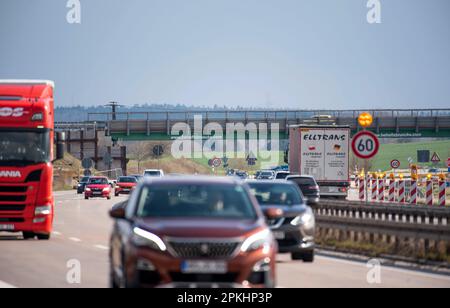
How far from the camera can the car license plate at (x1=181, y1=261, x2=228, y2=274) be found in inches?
495

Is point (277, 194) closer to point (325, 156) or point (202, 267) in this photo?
point (202, 267)

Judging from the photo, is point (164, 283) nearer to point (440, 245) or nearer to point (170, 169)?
point (440, 245)

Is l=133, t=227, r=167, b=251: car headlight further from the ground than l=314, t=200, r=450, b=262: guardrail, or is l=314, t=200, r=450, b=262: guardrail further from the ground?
l=133, t=227, r=167, b=251: car headlight

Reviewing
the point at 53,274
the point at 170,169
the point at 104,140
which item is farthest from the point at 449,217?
the point at 170,169

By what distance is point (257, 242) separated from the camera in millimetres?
12953

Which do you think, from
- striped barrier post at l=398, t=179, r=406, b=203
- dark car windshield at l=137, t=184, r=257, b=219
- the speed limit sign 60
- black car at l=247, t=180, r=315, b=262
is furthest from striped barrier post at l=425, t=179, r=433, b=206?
dark car windshield at l=137, t=184, r=257, b=219

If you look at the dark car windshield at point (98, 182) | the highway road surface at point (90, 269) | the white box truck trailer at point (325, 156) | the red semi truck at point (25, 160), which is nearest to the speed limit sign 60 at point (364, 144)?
the highway road surface at point (90, 269)

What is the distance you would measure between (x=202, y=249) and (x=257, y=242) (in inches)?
→ 27.2

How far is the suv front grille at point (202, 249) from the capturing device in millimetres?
12609

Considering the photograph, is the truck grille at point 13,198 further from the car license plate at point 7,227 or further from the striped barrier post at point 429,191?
the striped barrier post at point 429,191

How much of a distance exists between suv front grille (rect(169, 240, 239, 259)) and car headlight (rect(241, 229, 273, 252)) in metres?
0.19

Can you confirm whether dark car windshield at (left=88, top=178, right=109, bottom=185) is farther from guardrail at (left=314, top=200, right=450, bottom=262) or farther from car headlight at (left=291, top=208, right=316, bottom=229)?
car headlight at (left=291, top=208, right=316, bottom=229)

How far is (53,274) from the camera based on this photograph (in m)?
18.4

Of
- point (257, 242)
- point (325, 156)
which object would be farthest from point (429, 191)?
point (257, 242)
